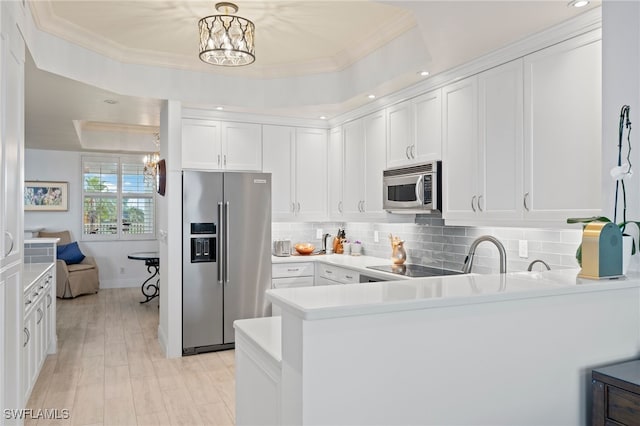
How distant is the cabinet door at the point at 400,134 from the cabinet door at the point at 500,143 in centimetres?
80

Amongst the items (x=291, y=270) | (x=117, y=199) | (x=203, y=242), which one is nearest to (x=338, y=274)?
(x=291, y=270)

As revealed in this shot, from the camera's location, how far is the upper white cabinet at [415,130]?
141 inches

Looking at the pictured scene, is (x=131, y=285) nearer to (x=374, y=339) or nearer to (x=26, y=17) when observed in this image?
(x=26, y=17)

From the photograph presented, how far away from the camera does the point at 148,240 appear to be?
28.1ft

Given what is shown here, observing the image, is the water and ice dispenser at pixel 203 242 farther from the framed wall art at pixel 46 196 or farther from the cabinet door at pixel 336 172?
the framed wall art at pixel 46 196

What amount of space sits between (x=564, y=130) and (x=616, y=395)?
1.47m

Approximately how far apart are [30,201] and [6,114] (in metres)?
6.50

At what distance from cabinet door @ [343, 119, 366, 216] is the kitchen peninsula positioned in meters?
2.80

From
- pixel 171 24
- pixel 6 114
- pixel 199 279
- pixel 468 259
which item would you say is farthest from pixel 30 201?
pixel 468 259

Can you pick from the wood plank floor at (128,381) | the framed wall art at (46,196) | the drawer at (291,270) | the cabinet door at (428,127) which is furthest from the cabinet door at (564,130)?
the framed wall art at (46,196)

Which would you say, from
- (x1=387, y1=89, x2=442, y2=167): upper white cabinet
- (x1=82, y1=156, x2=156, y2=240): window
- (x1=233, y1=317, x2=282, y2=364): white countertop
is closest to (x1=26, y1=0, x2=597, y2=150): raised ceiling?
(x1=387, y1=89, x2=442, y2=167): upper white cabinet

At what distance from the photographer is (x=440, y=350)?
5.08 feet

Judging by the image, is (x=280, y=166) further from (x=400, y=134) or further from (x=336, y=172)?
(x=400, y=134)

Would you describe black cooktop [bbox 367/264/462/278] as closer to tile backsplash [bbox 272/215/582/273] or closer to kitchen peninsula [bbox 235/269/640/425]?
tile backsplash [bbox 272/215/582/273]
